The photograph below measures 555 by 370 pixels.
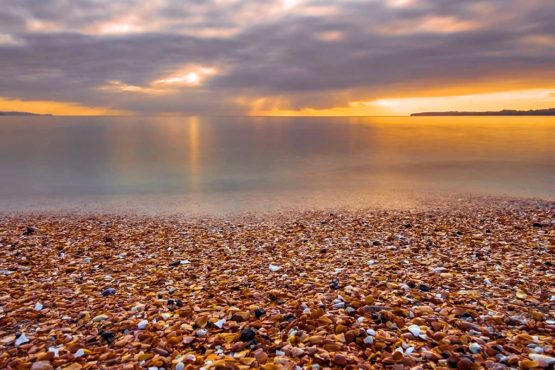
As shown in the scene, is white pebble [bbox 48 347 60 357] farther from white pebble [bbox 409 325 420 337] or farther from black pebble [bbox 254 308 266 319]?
white pebble [bbox 409 325 420 337]

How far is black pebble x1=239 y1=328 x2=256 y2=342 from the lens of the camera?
474cm

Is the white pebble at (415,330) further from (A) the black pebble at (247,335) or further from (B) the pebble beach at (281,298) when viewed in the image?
(A) the black pebble at (247,335)

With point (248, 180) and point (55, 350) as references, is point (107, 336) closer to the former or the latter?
point (55, 350)

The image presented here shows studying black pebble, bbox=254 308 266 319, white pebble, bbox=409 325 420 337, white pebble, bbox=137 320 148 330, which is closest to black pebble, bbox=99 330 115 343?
white pebble, bbox=137 320 148 330

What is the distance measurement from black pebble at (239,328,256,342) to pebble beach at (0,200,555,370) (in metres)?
0.03

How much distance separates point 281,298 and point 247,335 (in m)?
1.40

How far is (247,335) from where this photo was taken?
188 inches

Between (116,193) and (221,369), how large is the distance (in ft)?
65.4

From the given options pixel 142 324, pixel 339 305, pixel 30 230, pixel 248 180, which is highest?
pixel 339 305

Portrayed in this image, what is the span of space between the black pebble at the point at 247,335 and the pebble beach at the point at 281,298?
0.03m

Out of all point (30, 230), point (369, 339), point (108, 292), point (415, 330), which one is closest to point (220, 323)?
point (369, 339)

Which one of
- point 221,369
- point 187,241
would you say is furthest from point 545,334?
point 187,241

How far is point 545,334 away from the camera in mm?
4816

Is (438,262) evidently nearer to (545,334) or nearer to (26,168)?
(545,334)
